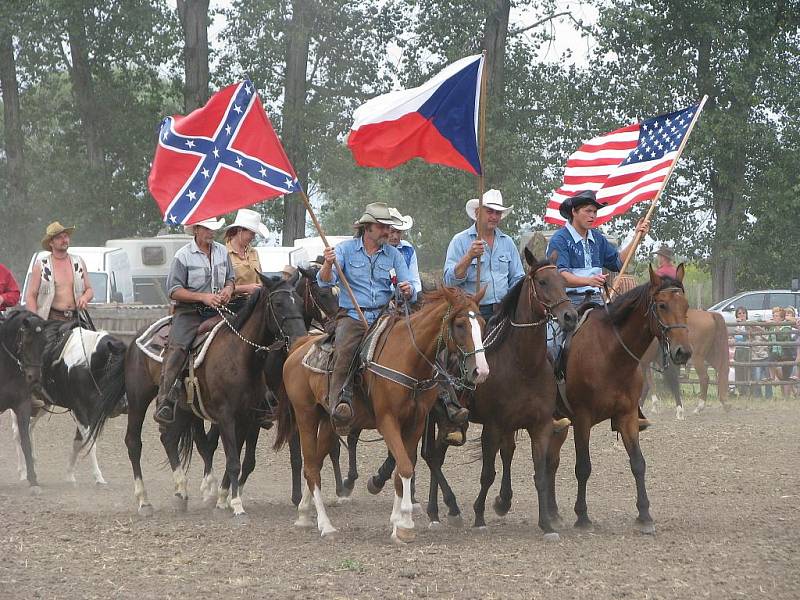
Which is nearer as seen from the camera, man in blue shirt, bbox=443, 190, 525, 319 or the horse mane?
the horse mane

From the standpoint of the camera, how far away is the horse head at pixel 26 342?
1202 centimetres

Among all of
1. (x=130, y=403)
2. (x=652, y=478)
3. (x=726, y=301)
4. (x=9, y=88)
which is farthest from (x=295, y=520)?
(x=9, y=88)

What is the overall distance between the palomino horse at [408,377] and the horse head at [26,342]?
13.6 ft

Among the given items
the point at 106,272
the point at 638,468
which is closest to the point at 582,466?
the point at 638,468

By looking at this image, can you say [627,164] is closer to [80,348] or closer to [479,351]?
[479,351]

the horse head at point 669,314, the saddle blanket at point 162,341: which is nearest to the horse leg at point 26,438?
the saddle blanket at point 162,341

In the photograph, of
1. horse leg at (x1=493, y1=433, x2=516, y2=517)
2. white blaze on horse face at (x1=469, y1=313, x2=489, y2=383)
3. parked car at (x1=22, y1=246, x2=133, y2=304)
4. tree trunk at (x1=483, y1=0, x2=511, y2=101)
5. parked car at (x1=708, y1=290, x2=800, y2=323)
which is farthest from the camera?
tree trunk at (x1=483, y1=0, x2=511, y2=101)

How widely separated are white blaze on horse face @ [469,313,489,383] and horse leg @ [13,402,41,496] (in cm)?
576

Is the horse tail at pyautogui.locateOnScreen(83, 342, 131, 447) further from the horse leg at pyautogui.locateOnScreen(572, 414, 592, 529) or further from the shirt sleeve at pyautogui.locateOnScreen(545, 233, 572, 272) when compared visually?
the horse leg at pyautogui.locateOnScreen(572, 414, 592, 529)

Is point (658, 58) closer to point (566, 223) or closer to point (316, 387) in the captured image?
point (566, 223)

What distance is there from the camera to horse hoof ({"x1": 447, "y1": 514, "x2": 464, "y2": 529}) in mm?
9461

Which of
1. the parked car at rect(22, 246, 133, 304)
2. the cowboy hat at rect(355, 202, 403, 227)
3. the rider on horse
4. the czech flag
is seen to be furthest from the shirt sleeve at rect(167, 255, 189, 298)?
the parked car at rect(22, 246, 133, 304)

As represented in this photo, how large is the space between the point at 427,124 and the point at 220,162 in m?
1.79

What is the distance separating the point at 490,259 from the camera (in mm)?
10039
